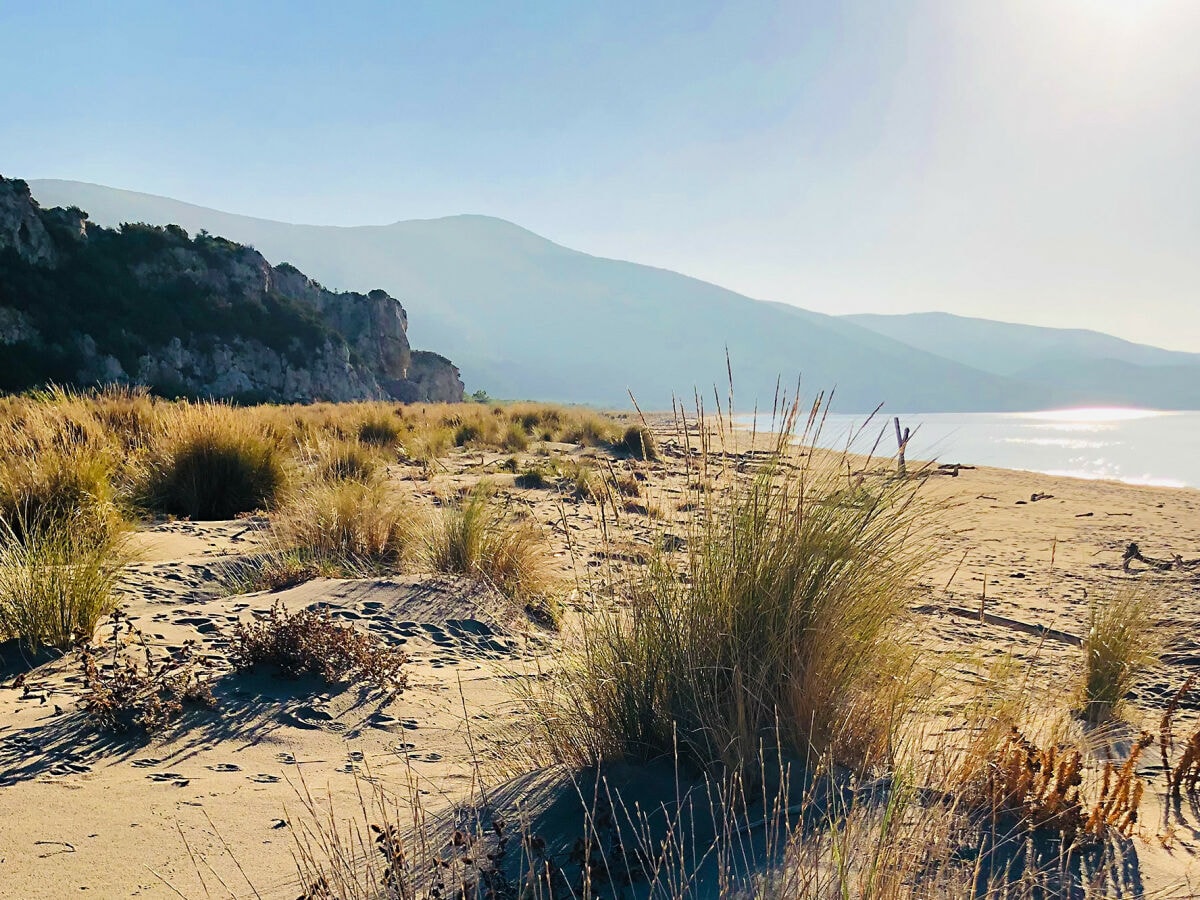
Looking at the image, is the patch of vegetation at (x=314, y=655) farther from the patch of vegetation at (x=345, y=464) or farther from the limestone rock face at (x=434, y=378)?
the limestone rock face at (x=434, y=378)

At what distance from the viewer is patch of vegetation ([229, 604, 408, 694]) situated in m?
3.39

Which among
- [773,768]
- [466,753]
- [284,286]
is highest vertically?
[284,286]

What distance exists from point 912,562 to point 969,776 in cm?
76

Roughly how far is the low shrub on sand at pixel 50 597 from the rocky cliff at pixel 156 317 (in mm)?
24557

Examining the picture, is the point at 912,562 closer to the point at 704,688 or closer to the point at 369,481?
the point at 704,688

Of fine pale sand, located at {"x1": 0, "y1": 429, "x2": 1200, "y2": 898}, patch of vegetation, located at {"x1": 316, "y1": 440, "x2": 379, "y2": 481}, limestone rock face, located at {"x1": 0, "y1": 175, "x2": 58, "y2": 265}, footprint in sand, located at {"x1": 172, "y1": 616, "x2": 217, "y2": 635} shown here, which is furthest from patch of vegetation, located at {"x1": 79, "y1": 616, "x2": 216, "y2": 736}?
limestone rock face, located at {"x1": 0, "y1": 175, "x2": 58, "y2": 265}

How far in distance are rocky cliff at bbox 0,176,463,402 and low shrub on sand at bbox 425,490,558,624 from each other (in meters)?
23.9

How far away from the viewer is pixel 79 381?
27344mm

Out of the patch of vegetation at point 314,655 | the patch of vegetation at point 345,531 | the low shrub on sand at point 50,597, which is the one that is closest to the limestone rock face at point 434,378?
the patch of vegetation at point 345,531

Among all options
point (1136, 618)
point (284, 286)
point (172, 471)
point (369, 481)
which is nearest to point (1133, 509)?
point (1136, 618)

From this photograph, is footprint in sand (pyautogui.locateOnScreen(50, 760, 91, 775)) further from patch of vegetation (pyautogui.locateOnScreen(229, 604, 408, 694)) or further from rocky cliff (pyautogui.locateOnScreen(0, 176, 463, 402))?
rocky cliff (pyautogui.locateOnScreen(0, 176, 463, 402))

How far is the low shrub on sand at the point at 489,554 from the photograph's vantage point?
5.20 m

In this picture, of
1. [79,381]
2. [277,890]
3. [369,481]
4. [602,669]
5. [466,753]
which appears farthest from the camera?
[79,381]

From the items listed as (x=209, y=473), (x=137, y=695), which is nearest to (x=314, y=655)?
(x=137, y=695)
